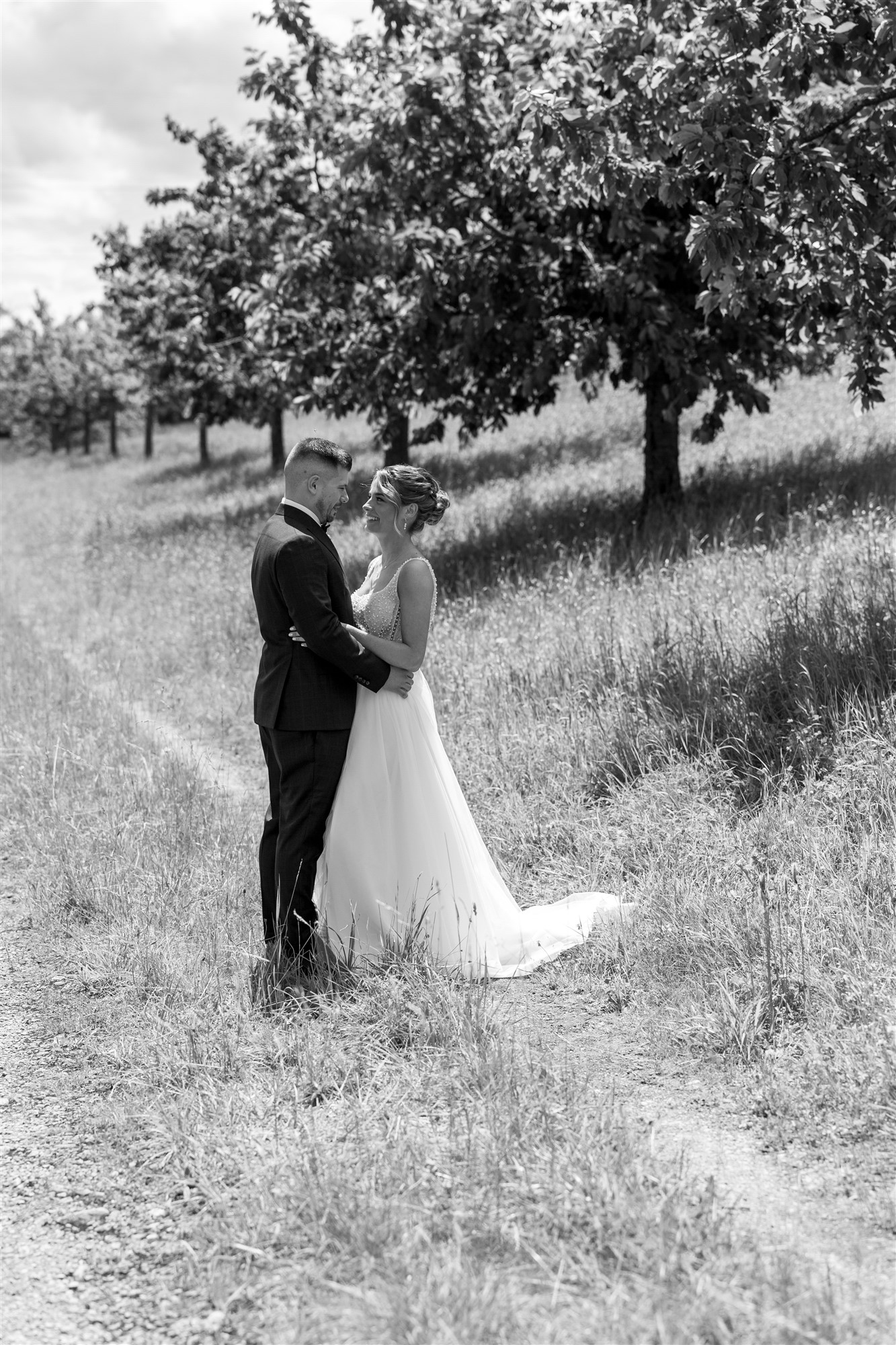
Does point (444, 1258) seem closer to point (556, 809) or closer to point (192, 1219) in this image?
point (192, 1219)

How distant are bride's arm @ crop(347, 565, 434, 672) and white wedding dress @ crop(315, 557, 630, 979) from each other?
Result: 68 millimetres

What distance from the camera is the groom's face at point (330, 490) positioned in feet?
15.2

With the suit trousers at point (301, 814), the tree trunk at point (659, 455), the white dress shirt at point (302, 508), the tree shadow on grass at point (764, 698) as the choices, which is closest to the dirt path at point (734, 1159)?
the suit trousers at point (301, 814)

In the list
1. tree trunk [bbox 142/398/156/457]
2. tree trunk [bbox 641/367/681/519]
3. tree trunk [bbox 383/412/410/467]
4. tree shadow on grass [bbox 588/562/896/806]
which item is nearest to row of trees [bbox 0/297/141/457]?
tree trunk [bbox 142/398/156/457]

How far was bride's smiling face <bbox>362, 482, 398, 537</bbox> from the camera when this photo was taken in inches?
188

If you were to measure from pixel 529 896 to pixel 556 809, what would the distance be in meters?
0.78

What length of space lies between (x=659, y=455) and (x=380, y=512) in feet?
27.4

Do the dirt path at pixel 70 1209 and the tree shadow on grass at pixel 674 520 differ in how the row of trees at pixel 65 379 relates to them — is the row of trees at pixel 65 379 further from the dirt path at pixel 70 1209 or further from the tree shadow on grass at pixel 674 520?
the dirt path at pixel 70 1209

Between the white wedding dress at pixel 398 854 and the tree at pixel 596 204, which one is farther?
the tree at pixel 596 204

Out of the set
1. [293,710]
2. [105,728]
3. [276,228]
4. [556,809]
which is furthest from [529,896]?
[276,228]

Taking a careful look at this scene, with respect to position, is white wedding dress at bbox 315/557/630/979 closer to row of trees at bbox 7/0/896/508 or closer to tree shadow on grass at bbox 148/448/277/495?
row of trees at bbox 7/0/896/508

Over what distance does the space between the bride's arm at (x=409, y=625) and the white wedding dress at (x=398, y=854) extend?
7 centimetres

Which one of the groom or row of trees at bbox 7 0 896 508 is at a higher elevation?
row of trees at bbox 7 0 896 508

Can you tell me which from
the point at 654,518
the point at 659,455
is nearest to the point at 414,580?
the point at 654,518
